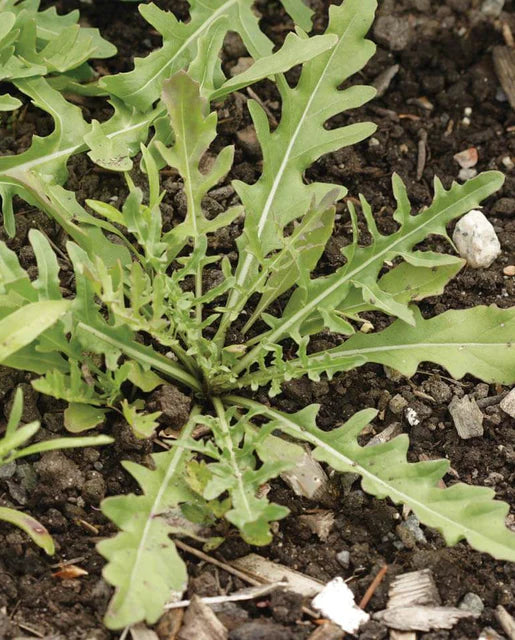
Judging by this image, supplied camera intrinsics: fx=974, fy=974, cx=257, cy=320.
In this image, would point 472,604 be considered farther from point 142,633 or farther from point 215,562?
point 142,633

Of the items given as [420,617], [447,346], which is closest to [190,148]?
[447,346]

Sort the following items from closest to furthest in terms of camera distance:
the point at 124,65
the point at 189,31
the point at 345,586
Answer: the point at 345,586
the point at 189,31
the point at 124,65

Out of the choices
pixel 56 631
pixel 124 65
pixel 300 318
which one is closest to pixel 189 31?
pixel 124 65

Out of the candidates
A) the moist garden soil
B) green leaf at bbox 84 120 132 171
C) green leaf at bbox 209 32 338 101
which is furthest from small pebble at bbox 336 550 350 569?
green leaf at bbox 209 32 338 101

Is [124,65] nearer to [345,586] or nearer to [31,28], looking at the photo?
[31,28]

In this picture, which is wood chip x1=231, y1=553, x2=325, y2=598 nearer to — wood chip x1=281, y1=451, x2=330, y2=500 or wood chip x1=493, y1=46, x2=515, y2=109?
Result: wood chip x1=281, y1=451, x2=330, y2=500

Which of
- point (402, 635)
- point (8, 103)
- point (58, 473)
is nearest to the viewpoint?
point (402, 635)
